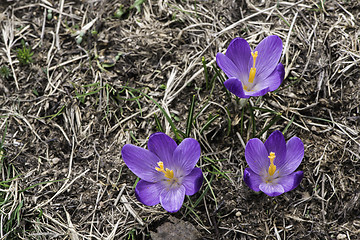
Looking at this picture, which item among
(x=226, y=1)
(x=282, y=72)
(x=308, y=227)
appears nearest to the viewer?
(x=282, y=72)

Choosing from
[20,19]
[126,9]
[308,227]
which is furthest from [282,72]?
[20,19]

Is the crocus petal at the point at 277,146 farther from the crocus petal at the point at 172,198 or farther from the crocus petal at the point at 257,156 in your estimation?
the crocus petal at the point at 172,198

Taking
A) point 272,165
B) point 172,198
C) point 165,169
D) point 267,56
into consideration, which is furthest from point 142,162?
point 267,56

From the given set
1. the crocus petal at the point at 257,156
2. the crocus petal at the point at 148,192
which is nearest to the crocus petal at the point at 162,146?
the crocus petal at the point at 148,192

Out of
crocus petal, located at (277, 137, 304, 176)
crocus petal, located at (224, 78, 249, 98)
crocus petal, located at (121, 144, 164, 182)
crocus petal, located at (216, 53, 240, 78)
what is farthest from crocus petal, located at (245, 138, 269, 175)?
crocus petal, located at (121, 144, 164, 182)

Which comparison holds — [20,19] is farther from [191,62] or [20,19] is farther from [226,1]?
[226,1]

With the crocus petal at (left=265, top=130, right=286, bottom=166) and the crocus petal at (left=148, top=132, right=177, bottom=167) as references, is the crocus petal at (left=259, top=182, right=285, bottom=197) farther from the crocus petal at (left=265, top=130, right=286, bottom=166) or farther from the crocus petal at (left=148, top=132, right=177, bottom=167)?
the crocus petal at (left=148, top=132, right=177, bottom=167)
